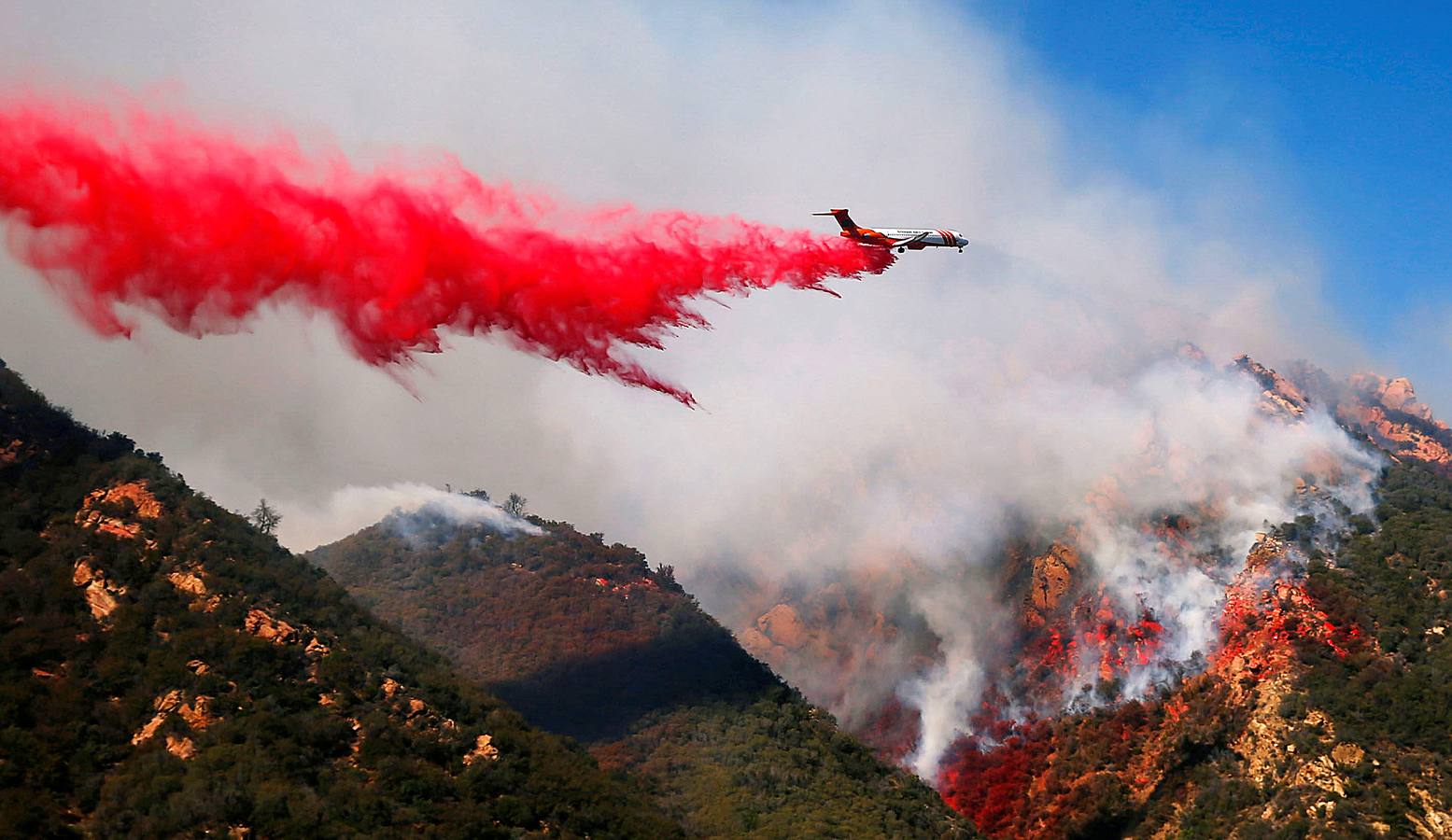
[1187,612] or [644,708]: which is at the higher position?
[1187,612]

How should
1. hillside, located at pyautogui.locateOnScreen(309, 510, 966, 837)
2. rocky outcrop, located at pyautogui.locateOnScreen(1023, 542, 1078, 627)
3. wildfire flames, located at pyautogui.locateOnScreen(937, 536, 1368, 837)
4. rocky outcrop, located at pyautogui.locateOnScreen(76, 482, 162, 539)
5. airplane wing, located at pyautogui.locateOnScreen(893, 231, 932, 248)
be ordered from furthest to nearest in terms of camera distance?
1. rocky outcrop, located at pyautogui.locateOnScreen(1023, 542, 1078, 627)
2. wildfire flames, located at pyautogui.locateOnScreen(937, 536, 1368, 837)
3. hillside, located at pyautogui.locateOnScreen(309, 510, 966, 837)
4. airplane wing, located at pyautogui.locateOnScreen(893, 231, 932, 248)
5. rocky outcrop, located at pyautogui.locateOnScreen(76, 482, 162, 539)

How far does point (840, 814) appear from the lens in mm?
85562

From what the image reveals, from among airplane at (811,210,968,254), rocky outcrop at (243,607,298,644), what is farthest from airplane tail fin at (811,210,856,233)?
rocky outcrop at (243,607,298,644)

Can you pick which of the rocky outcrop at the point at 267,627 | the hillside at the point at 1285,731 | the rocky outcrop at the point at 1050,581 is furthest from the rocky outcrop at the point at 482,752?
the rocky outcrop at the point at 1050,581

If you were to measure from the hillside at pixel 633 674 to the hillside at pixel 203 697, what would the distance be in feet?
44.4

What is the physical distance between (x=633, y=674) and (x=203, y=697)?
49141 millimetres

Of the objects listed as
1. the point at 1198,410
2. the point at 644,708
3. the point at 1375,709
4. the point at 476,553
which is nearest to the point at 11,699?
the point at 644,708

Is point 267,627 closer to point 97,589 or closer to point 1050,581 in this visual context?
point 97,589

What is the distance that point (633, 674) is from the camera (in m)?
103

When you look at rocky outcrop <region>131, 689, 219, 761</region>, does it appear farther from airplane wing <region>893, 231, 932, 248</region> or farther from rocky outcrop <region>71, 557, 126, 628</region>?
airplane wing <region>893, 231, 932, 248</region>

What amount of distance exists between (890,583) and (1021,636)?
869 inches

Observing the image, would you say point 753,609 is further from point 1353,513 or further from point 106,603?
point 106,603

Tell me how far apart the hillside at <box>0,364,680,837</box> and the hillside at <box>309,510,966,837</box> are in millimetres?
13537

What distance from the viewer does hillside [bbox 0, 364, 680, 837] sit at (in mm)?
52188
